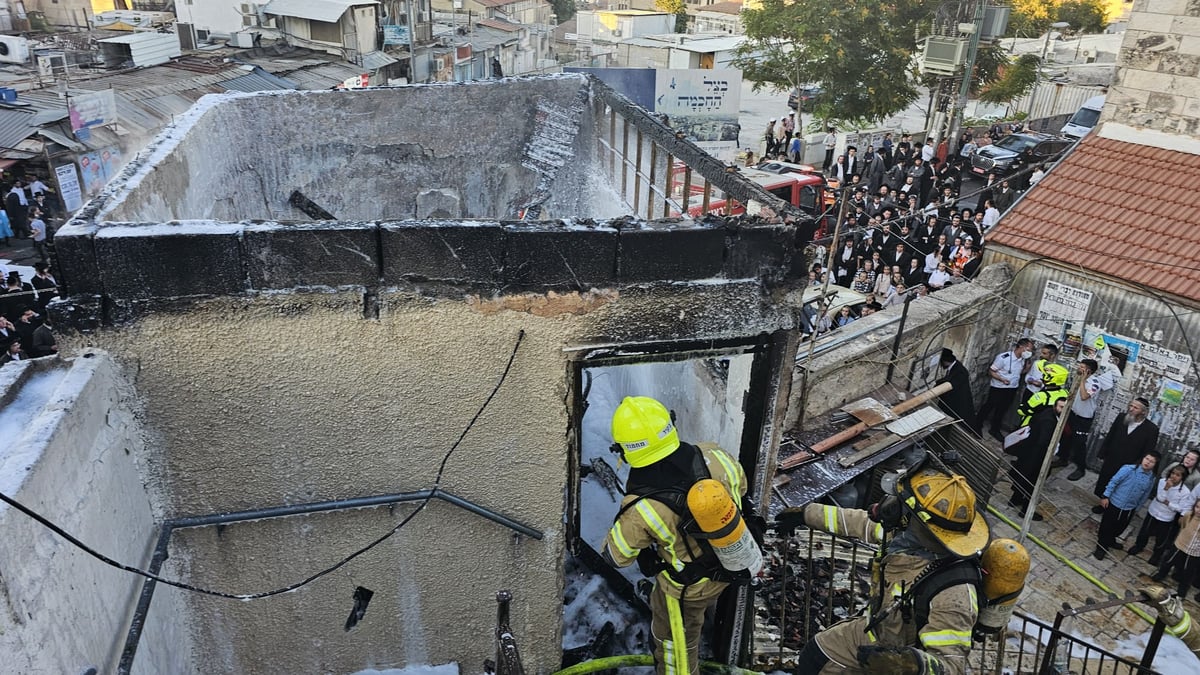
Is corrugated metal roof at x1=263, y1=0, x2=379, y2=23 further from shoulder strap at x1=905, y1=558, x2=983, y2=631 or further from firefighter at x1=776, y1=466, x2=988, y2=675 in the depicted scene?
shoulder strap at x1=905, y1=558, x2=983, y2=631

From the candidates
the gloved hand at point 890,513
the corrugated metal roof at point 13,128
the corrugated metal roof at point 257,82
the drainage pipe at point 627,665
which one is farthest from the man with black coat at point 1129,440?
the corrugated metal roof at point 257,82

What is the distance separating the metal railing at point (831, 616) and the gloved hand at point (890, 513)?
729 mm

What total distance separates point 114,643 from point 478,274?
2148 millimetres

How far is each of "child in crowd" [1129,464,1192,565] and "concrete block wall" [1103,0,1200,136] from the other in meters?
5.47

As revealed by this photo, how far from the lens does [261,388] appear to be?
12.5ft

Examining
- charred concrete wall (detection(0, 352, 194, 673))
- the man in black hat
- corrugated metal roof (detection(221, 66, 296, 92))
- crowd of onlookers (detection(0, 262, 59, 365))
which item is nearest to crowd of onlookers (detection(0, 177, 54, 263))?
crowd of onlookers (detection(0, 262, 59, 365))

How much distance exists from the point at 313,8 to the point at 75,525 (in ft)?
91.6

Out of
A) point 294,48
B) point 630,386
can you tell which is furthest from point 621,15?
point 630,386

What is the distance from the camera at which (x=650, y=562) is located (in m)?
4.36

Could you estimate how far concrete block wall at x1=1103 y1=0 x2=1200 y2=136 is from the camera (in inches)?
419

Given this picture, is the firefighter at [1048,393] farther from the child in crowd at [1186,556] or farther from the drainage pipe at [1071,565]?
the child in crowd at [1186,556]

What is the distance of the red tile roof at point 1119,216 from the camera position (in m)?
9.45

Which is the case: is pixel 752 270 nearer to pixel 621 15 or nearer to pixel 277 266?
pixel 277 266

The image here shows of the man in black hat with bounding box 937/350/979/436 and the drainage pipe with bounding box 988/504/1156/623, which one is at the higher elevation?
the man in black hat with bounding box 937/350/979/436
